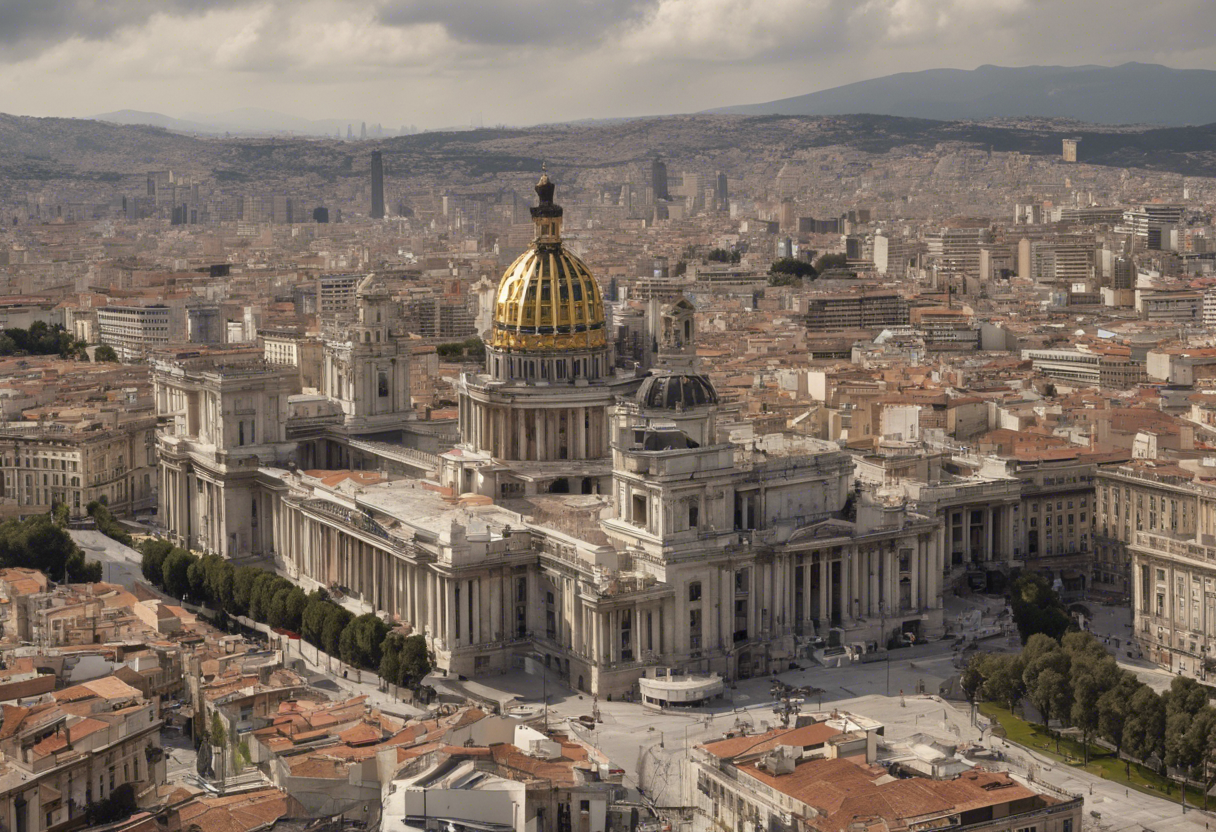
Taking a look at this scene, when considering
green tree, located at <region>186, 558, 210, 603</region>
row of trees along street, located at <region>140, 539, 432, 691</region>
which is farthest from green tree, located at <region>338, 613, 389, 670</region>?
green tree, located at <region>186, 558, 210, 603</region>

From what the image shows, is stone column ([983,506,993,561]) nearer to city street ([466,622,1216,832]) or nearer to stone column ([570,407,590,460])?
city street ([466,622,1216,832])

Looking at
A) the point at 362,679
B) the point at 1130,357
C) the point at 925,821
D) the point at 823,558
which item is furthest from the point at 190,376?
the point at 1130,357

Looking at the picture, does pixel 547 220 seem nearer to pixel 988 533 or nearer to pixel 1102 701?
pixel 988 533

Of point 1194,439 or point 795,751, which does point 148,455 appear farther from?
point 795,751

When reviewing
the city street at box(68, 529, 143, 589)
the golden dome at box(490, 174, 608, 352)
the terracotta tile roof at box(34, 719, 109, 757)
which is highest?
the golden dome at box(490, 174, 608, 352)

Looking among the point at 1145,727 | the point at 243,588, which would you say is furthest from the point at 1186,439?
the point at 243,588

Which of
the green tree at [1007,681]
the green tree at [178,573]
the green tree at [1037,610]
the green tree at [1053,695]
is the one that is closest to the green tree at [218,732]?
the green tree at [1007,681]
